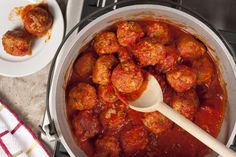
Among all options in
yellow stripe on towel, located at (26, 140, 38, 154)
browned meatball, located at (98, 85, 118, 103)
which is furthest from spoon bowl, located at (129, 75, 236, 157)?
yellow stripe on towel, located at (26, 140, 38, 154)

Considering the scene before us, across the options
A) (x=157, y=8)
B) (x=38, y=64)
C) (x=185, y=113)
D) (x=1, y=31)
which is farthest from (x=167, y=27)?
(x=1, y=31)

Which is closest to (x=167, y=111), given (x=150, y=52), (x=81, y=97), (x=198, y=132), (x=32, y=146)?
(x=198, y=132)

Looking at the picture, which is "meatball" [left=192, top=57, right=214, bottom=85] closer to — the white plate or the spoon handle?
the spoon handle

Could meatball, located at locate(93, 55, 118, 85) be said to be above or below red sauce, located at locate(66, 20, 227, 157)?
above

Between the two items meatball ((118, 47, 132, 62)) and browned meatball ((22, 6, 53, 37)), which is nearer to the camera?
meatball ((118, 47, 132, 62))

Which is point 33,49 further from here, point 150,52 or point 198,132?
point 198,132

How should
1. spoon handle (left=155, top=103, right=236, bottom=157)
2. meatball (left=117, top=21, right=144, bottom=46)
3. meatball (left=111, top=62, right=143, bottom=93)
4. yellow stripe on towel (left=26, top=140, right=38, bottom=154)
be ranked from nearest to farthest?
spoon handle (left=155, top=103, right=236, bottom=157) < meatball (left=111, top=62, right=143, bottom=93) < meatball (left=117, top=21, right=144, bottom=46) < yellow stripe on towel (left=26, top=140, right=38, bottom=154)
